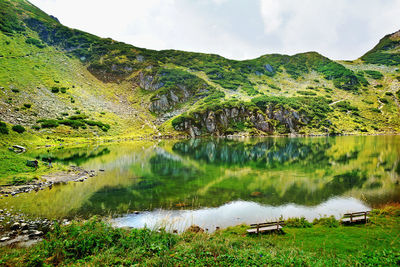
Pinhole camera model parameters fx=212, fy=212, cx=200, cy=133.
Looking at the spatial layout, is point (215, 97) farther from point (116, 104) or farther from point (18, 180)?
point (18, 180)

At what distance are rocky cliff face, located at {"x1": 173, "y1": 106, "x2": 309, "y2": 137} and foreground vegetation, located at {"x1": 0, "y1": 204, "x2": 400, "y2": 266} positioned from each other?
138355 mm

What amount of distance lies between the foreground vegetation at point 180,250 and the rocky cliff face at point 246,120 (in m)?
138

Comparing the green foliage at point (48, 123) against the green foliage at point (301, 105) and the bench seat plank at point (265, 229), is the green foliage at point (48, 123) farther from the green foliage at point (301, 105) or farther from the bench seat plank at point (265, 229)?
the green foliage at point (301, 105)

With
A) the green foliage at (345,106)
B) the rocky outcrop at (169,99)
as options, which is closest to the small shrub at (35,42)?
the rocky outcrop at (169,99)

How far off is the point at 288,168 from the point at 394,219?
29.0 meters

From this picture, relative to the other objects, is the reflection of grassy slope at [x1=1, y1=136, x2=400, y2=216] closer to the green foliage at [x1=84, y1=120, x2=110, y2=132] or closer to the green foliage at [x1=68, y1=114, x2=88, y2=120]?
the green foliage at [x1=84, y1=120, x2=110, y2=132]

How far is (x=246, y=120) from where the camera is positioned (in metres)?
168

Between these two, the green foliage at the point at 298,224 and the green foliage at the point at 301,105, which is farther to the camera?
the green foliage at the point at 301,105

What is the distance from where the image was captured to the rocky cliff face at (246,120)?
158625 millimetres

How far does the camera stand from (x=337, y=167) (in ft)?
164

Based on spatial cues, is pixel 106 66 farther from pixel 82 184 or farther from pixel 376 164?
pixel 376 164

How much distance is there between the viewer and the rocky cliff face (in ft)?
520

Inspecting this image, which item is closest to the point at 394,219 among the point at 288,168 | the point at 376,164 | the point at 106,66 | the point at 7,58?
the point at 288,168

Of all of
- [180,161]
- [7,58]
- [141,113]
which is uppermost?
[7,58]
